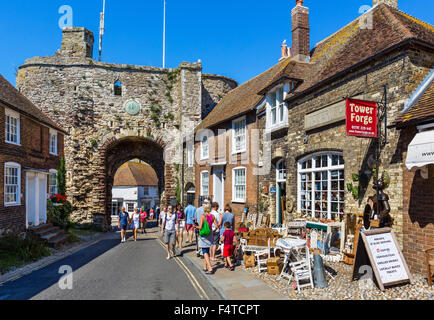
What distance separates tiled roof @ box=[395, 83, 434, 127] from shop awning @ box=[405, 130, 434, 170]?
1.09 feet

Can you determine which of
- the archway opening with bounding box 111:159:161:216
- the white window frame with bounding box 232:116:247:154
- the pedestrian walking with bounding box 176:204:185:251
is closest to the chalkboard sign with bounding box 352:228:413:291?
the pedestrian walking with bounding box 176:204:185:251

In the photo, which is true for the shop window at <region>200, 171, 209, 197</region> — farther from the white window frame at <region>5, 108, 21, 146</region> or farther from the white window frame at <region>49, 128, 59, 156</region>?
the white window frame at <region>5, 108, 21, 146</region>

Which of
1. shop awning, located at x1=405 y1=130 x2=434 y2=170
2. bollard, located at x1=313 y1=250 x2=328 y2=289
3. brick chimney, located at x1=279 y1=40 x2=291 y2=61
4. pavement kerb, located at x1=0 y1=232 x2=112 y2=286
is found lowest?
pavement kerb, located at x1=0 y1=232 x2=112 y2=286

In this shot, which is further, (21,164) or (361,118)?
(21,164)

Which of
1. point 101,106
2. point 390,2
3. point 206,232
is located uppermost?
point 390,2

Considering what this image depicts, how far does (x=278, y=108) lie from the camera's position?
14281 millimetres

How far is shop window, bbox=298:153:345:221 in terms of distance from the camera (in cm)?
1045

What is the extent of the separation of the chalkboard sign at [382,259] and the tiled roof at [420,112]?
2503 mm

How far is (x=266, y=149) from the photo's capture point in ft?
49.3

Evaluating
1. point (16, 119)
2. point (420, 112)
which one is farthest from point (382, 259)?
point (16, 119)

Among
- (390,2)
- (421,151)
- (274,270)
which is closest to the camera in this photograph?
(421,151)

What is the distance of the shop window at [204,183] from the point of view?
73.2 feet

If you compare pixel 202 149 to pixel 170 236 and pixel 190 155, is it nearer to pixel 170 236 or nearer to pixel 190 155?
pixel 190 155

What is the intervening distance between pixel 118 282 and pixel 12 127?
9.41m
